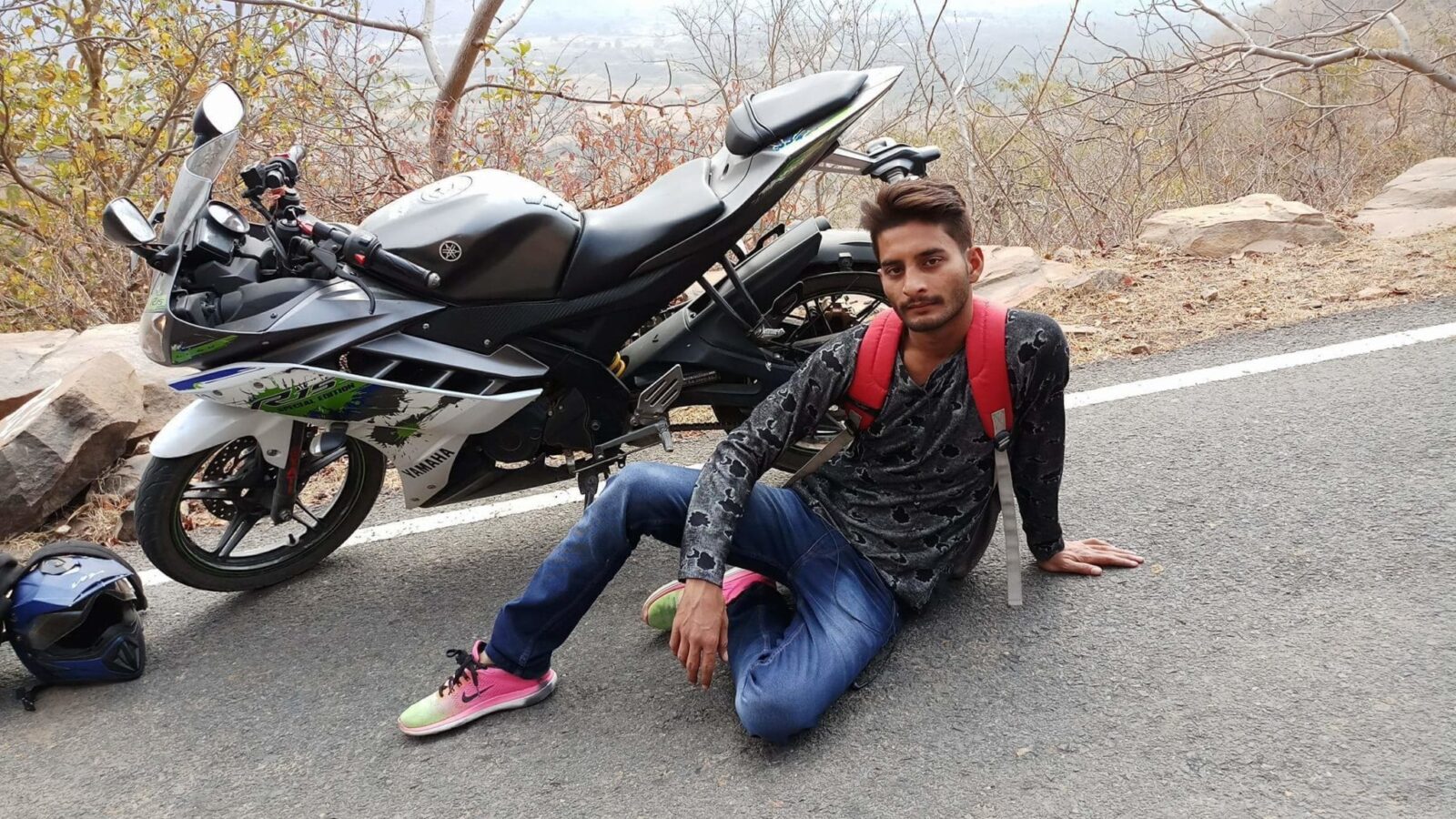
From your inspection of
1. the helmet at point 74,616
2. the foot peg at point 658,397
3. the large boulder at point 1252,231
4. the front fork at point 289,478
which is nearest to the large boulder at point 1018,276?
the large boulder at point 1252,231

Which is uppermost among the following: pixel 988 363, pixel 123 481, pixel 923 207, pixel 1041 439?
pixel 923 207

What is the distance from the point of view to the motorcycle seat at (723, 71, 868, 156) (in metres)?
3.41

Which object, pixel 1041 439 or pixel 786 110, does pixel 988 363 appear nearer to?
pixel 1041 439

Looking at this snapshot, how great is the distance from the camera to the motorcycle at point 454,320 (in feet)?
9.68

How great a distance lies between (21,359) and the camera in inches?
185

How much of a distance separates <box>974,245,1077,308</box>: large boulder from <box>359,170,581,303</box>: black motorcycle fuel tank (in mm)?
3221

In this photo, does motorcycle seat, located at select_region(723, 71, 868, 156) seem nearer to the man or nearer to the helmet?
the man

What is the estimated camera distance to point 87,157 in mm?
6457

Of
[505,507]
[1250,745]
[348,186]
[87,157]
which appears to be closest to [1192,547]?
[1250,745]

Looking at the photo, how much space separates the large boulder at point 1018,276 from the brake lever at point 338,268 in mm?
3647

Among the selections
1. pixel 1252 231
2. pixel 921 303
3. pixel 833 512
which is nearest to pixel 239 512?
pixel 833 512

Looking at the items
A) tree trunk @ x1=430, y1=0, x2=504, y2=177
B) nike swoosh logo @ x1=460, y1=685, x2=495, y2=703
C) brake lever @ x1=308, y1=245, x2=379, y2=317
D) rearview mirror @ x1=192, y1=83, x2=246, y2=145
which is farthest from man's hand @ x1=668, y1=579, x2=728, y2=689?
tree trunk @ x1=430, y1=0, x2=504, y2=177

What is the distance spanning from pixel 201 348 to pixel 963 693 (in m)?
2.19

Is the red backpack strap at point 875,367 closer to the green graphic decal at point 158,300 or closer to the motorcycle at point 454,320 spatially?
the motorcycle at point 454,320
